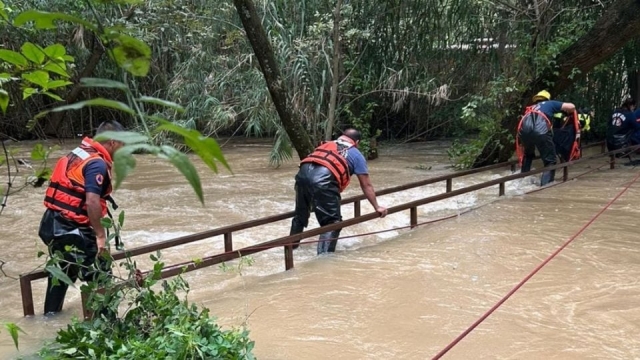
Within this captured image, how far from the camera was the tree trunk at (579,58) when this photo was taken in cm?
1039

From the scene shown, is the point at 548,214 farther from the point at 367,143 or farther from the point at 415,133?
the point at 415,133

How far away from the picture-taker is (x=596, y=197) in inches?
366

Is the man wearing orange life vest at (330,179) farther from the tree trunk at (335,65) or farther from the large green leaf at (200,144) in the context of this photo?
the large green leaf at (200,144)

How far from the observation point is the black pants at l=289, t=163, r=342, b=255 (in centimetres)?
656

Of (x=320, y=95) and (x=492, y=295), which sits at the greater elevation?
(x=320, y=95)

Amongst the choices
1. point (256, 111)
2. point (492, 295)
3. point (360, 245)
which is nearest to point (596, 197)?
point (360, 245)

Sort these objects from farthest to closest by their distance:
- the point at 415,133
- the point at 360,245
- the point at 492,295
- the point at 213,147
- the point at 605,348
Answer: the point at 415,133 → the point at 360,245 → the point at 492,295 → the point at 605,348 → the point at 213,147

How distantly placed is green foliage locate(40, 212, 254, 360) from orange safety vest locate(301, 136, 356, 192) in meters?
2.98

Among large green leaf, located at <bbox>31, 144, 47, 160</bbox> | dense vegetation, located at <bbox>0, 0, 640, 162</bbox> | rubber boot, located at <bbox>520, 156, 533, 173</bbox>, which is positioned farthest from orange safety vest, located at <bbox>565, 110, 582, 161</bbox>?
large green leaf, located at <bbox>31, 144, 47, 160</bbox>

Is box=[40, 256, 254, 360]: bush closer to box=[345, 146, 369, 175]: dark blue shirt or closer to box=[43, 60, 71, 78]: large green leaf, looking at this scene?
box=[43, 60, 71, 78]: large green leaf

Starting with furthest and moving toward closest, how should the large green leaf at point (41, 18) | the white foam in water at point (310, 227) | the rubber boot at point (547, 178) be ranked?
the rubber boot at point (547, 178)
the white foam in water at point (310, 227)
the large green leaf at point (41, 18)

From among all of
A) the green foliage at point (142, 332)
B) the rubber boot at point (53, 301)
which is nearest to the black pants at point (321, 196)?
the rubber boot at point (53, 301)

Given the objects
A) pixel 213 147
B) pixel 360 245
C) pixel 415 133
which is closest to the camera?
pixel 213 147

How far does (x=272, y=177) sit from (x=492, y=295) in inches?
308
